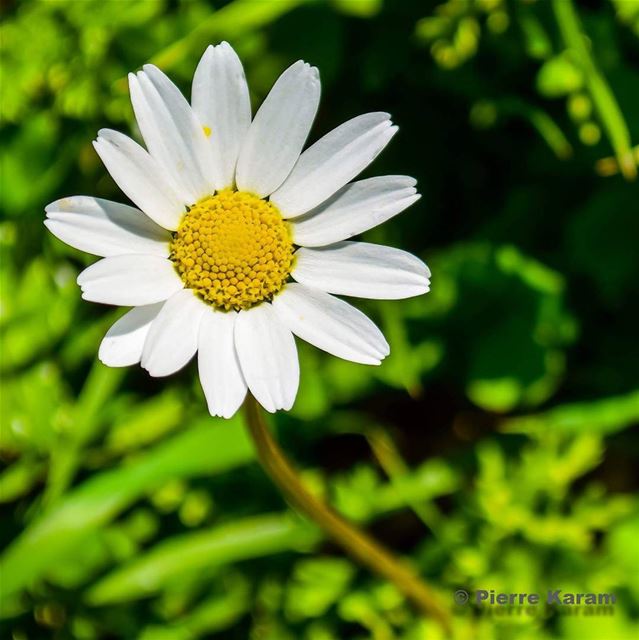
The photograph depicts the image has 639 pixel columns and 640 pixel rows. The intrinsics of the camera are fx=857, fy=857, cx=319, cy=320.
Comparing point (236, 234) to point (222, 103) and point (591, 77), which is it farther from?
point (591, 77)

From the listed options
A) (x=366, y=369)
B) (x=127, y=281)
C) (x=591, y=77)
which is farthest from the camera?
(x=366, y=369)

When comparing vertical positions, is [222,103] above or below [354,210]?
above

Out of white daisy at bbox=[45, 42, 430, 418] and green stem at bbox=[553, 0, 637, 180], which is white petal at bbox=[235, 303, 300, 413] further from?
green stem at bbox=[553, 0, 637, 180]

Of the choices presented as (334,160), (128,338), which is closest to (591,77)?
(334,160)

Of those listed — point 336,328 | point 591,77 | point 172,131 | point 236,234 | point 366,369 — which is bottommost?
point 336,328

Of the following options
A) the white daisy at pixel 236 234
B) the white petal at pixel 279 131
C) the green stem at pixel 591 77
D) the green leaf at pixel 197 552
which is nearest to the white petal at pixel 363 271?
the white daisy at pixel 236 234

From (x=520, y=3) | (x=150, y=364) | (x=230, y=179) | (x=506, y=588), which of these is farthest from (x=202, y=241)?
(x=506, y=588)

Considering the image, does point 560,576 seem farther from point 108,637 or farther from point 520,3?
point 520,3
